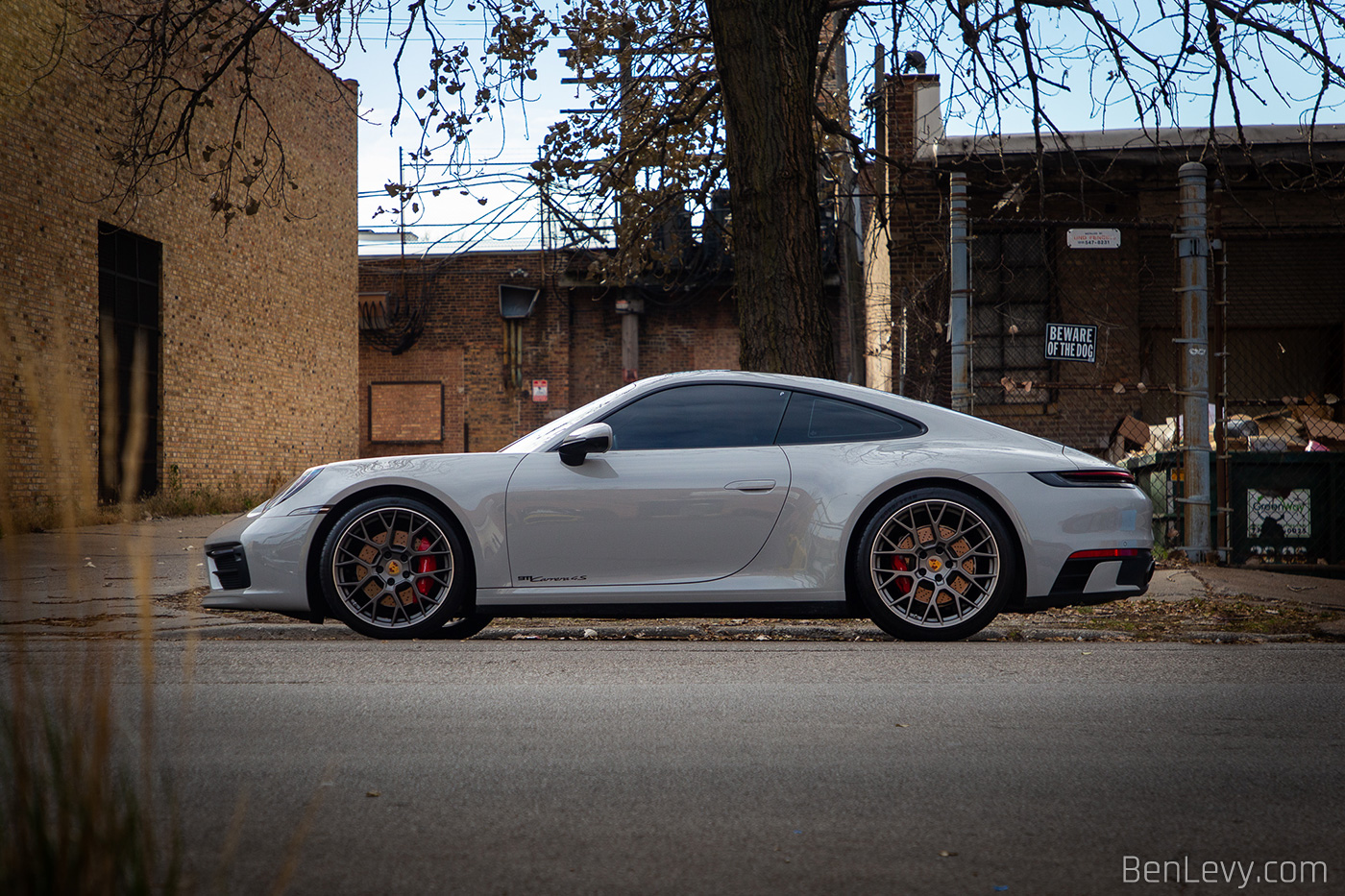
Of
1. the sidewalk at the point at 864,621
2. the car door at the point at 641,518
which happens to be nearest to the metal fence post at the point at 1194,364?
the sidewalk at the point at 864,621

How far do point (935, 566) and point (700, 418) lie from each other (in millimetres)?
1344

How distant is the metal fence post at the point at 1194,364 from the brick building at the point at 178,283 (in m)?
7.71

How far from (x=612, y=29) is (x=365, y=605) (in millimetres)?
7747

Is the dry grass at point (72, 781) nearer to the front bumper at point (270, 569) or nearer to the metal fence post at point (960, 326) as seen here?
the front bumper at point (270, 569)

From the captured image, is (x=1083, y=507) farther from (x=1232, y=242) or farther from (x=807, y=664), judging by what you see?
(x=1232, y=242)

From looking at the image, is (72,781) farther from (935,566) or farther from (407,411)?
(407,411)

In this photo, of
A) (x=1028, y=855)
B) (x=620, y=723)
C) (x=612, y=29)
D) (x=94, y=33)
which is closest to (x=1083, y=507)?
(x=620, y=723)

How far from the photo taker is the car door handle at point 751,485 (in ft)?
18.8

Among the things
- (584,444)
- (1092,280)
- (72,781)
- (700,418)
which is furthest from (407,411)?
(72,781)

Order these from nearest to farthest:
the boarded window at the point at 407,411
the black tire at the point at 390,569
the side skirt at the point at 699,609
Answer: the side skirt at the point at 699,609 < the black tire at the point at 390,569 < the boarded window at the point at 407,411

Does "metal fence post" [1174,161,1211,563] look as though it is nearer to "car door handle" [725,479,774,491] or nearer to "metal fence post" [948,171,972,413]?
"metal fence post" [948,171,972,413]

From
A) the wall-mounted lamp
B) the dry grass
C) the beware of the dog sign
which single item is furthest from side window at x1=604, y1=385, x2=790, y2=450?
the wall-mounted lamp

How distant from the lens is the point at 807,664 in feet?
16.9

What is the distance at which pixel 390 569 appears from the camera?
5.88m
